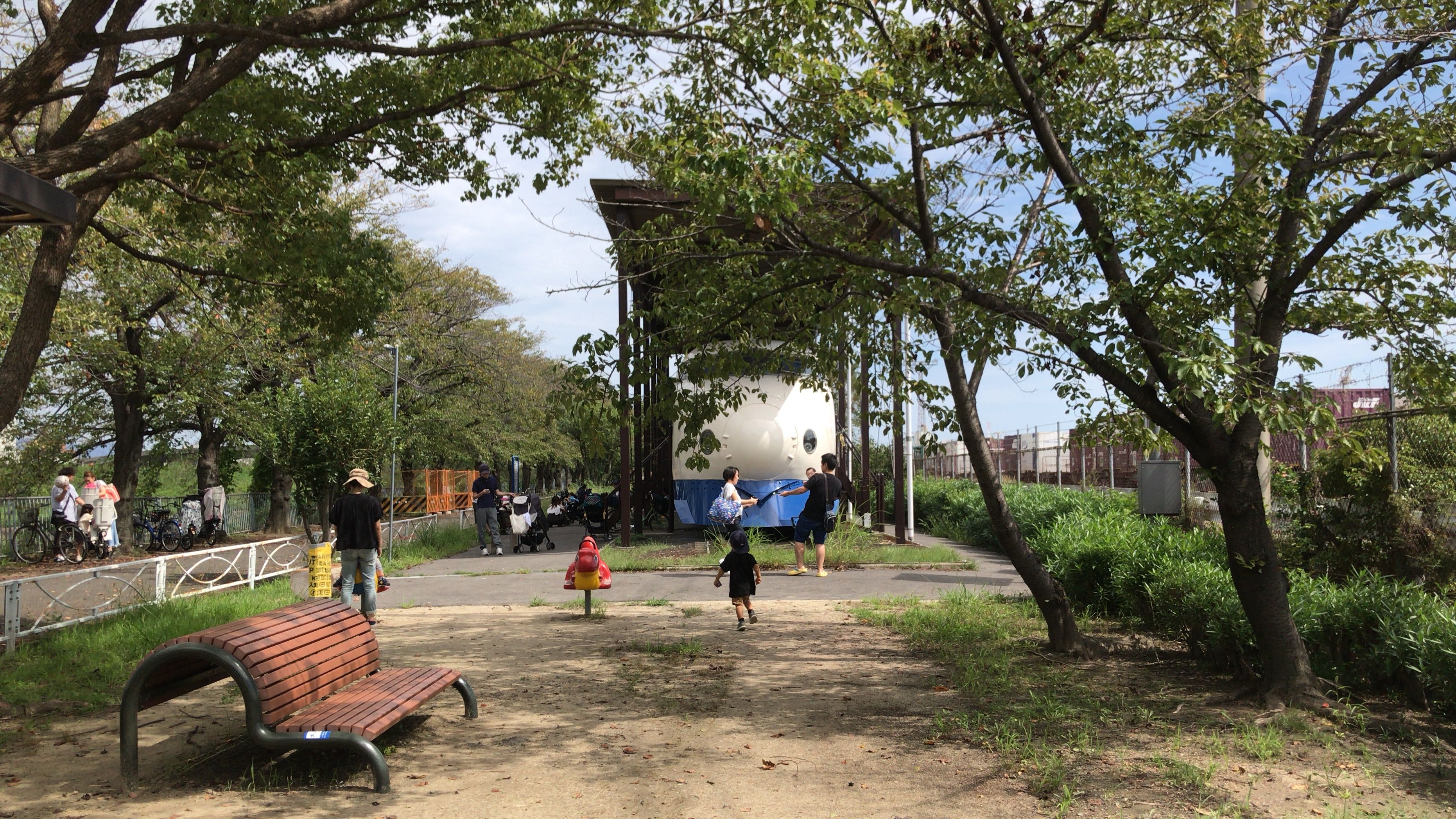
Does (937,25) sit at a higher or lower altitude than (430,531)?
higher

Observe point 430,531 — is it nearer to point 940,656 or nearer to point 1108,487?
point 1108,487

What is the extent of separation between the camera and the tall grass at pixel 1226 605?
5.84 meters

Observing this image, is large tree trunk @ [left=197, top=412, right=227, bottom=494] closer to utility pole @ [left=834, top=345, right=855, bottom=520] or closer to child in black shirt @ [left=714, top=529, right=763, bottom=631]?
utility pole @ [left=834, top=345, right=855, bottom=520]

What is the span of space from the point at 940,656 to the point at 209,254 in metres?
12.1

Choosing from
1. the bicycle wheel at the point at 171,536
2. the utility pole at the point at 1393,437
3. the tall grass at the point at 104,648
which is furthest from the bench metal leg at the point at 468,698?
the bicycle wheel at the point at 171,536

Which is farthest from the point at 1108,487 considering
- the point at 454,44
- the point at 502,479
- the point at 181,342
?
the point at 502,479

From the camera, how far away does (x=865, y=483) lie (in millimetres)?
23250

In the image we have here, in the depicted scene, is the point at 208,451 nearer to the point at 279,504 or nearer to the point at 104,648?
the point at 279,504

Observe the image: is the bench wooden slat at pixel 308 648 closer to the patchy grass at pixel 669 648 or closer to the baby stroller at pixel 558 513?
the patchy grass at pixel 669 648

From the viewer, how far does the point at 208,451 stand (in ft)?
90.0

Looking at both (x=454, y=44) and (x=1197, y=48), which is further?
(x=454, y=44)

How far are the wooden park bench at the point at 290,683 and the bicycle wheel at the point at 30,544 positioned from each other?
18.1 meters

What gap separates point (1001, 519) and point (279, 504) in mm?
27639

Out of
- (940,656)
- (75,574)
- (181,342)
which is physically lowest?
(940,656)
